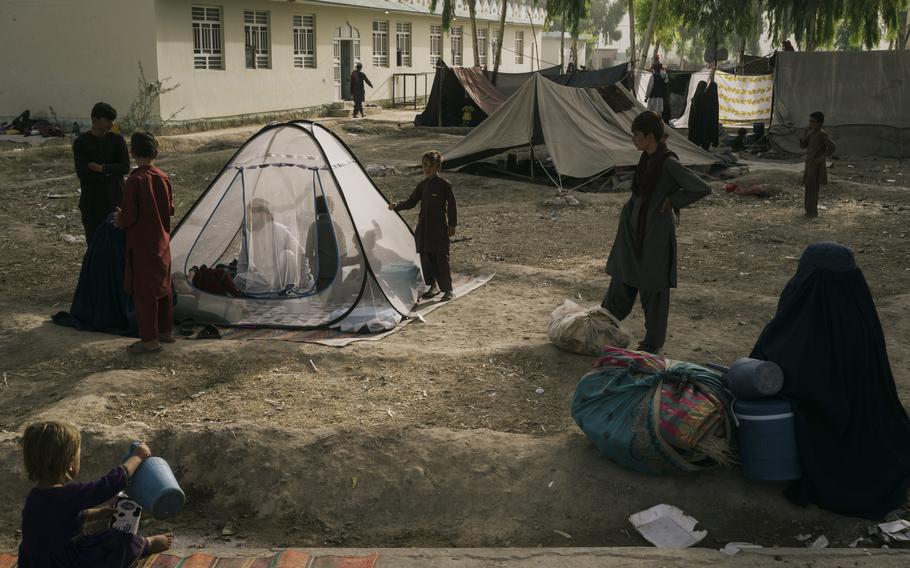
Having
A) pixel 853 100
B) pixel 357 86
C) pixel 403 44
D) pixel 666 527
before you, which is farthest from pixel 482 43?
pixel 666 527

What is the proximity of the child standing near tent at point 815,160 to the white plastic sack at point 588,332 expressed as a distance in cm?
573

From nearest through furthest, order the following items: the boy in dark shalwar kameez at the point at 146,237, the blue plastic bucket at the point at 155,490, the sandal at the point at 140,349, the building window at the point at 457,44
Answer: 1. the blue plastic bucket at the point at 155,490
2. the boy in dark shalwar kameez at the point at 146,237
3. the sandal at the point at 140,349
4. the building window at the point at 457,44

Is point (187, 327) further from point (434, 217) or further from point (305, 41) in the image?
point (305, 41)

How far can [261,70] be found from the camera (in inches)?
819

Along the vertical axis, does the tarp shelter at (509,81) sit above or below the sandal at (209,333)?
above

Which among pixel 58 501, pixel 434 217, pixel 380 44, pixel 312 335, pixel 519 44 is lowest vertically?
pixel 312 335

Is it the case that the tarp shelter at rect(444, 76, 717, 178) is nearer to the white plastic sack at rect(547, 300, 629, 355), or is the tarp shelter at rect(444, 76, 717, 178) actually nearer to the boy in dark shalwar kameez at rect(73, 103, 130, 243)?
the boy in dark shalwar kameez at rect(73, 103, 130, 243)

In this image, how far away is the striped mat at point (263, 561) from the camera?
3250mm

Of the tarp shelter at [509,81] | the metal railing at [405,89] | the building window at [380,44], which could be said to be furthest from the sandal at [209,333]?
the building window at [380,44]

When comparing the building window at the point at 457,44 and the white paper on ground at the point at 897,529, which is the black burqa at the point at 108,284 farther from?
the building window at the point at 457,44

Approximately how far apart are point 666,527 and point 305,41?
21041mm

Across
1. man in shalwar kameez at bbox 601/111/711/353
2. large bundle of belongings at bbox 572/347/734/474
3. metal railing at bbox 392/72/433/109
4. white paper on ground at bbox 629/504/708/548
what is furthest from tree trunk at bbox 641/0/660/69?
white paper on ground at bbox 629/504/708/548

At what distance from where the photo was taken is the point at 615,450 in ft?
12.6

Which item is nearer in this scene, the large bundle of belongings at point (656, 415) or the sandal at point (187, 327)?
the large bundle of belongings at point (656, 415)
